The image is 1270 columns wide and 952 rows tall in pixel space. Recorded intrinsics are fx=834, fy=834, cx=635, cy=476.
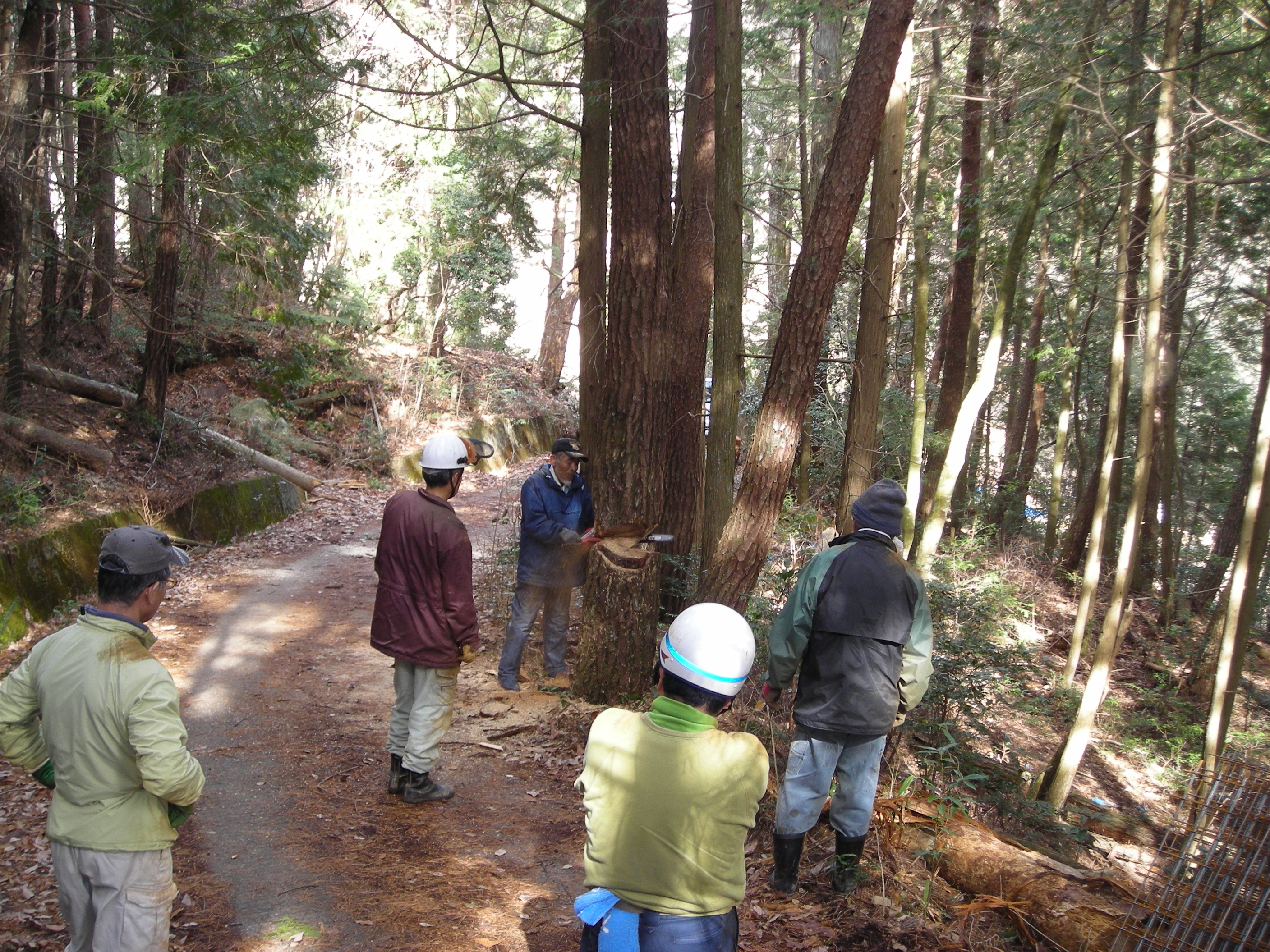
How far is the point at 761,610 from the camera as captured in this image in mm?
6152

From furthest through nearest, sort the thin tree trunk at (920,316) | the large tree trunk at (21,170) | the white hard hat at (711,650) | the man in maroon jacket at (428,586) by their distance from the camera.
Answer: the thin tree trunk at (920,316)
the large tree trunk at (21,170)
the man in maroon jacket at (428,586)
the white hard hat at (711,650)

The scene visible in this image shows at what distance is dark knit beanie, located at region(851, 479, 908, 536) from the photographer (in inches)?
164

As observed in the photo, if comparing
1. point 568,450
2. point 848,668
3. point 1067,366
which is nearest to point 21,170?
point 568,450

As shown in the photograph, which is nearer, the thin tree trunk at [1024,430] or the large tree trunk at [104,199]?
the large tree trunk at [104,199]

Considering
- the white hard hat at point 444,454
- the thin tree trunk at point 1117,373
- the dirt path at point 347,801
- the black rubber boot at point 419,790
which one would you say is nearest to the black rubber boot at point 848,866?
the dirt path at point 347,801

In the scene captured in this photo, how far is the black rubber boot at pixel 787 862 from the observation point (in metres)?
4.22

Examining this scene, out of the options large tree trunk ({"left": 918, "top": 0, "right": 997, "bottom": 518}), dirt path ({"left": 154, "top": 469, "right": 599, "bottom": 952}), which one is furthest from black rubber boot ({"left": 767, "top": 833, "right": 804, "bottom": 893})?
large tree trunk ({"left": 918, "top": 0, "right": 997, "bottom": 518})

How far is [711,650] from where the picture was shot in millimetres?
2322

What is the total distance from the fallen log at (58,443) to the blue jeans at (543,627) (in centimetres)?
652

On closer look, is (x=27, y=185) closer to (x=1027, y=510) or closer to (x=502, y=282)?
(x=502, y=282)

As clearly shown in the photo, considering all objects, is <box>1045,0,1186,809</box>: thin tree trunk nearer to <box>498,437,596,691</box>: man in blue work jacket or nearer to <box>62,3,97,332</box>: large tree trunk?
<box>498,437,596,691</box>: man in blue work jacket

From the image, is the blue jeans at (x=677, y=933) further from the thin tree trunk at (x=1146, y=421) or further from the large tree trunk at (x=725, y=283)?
the thin tree trunk at (x=1146, y=421)

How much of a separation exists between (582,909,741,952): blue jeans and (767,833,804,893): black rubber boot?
6.37ft

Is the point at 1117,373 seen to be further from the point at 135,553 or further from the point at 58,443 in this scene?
the point at 58,443
